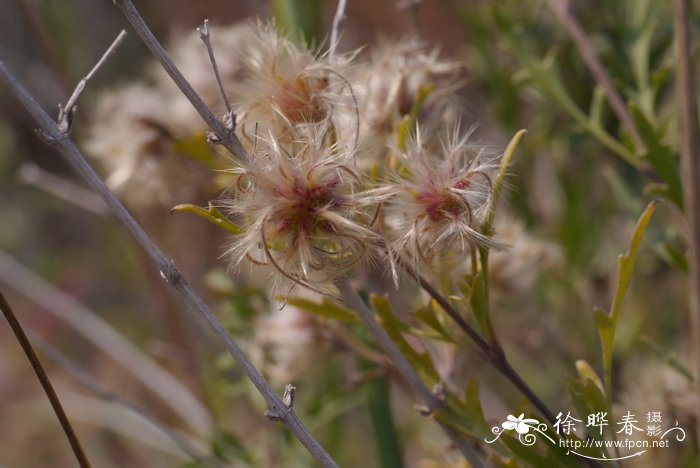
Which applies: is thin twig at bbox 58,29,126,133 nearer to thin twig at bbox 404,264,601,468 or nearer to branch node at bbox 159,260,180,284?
branch node at bbox 159,260,180,284

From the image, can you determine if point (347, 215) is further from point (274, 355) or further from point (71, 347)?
point (71, 347)

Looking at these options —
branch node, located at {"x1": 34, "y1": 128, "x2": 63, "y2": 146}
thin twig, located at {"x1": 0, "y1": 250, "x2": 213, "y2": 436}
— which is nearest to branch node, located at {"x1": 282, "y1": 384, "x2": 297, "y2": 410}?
branch node, located at {"x1": 34, "y1": 128, "x2": 63, "y2": 146}

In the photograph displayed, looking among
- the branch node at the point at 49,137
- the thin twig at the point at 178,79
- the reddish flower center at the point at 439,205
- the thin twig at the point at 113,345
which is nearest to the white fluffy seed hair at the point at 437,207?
the reddish flower center at the point at 439,205

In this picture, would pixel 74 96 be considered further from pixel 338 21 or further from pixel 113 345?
pixel 113 345

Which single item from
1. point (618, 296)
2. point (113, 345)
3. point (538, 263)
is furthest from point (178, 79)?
point (113, 345)

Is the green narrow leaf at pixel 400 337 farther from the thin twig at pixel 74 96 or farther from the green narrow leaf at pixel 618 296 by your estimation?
the thin twig at pixel 74 96

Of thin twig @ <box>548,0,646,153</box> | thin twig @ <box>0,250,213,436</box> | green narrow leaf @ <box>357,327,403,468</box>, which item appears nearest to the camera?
thin twig @ <box>548,0,646,153</box>
